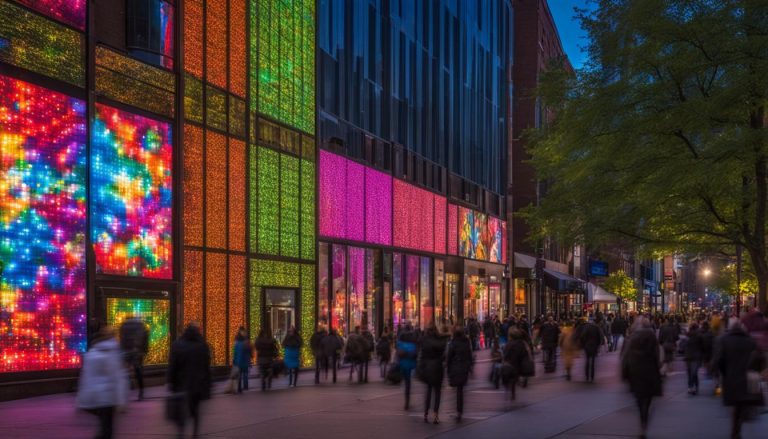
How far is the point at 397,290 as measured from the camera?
148 feet

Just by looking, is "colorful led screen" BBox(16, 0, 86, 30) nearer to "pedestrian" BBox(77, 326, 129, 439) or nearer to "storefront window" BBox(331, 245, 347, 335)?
"pedestrian" BBox(77, 326, 129, 439)

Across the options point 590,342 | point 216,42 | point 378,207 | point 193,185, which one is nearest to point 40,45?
point 193,185

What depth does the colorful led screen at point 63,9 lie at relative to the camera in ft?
77.5

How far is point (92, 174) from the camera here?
2528 cm

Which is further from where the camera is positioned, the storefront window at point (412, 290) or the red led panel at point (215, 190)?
the storefront window at point (412, 290)

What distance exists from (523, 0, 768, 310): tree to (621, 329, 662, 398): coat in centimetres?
1274

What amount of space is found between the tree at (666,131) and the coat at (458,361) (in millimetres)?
11508

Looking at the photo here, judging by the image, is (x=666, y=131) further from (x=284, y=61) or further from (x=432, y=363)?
(x=432, y=363)

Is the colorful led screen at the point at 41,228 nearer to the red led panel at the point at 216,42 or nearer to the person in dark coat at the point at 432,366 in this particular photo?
the red led panel at the point at 216,42

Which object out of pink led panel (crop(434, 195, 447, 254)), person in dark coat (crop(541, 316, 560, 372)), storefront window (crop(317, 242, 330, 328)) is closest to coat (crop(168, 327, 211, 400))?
person in dark coat (crop(541, 316, 560, 372))

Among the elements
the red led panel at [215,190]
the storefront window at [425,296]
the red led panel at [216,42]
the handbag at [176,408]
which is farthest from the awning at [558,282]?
the handbag at [176,408]

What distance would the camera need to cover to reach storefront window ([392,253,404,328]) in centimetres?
4469

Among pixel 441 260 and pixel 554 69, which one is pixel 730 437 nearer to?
pixel 554 69

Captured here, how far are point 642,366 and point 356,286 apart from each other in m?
26.4
